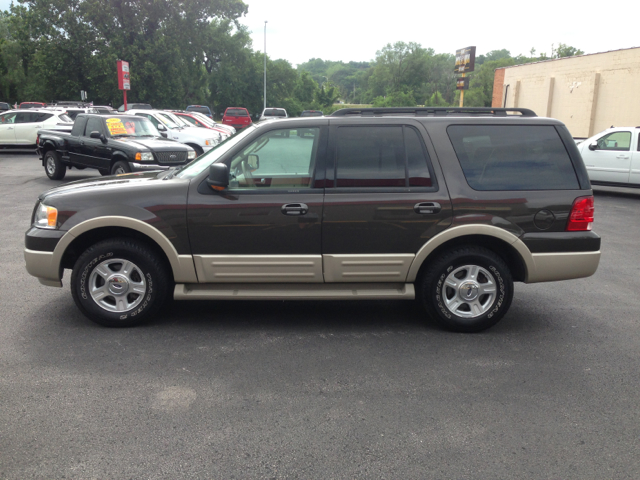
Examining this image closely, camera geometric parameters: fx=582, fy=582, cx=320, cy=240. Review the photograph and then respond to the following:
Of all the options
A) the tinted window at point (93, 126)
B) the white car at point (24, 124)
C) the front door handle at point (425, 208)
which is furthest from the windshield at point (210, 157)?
the white car at point (24, 124)

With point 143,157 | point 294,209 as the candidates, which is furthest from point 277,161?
point 143,157

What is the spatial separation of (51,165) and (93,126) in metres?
2.24

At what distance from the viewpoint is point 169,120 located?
2008 centimetres

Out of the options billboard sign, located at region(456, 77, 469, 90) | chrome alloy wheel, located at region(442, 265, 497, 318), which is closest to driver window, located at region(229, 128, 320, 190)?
chrome alloy wheel, located at region(442, 265, 497, 318)

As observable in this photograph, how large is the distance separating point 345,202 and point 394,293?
2.85 feet

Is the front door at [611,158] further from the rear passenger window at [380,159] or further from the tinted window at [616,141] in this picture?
the rear passenger window at [380,159]

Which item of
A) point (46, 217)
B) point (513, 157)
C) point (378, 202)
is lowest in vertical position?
point (46, 217)

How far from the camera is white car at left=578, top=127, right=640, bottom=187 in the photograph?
46.3 feet

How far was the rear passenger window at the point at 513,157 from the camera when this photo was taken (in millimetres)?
4867

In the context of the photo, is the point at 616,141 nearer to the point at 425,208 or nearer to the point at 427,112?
the point at 427,112

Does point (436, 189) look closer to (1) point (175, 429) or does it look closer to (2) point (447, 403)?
(2) point (447, 403)

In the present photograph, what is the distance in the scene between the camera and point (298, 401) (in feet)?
12.1

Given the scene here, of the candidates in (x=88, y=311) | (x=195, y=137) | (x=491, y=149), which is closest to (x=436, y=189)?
(x=491, y=149)

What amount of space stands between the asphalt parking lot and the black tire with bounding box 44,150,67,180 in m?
10.2
